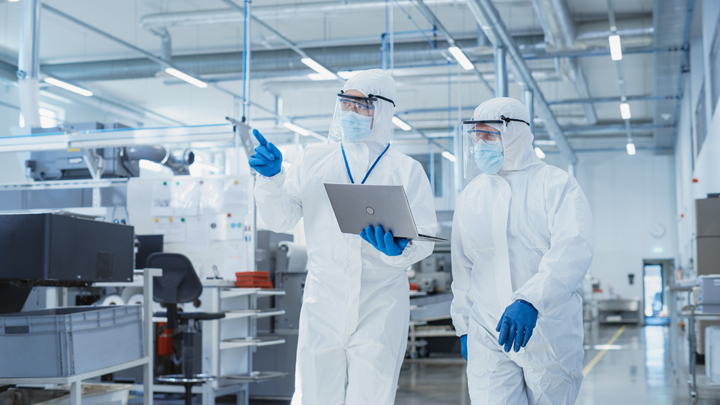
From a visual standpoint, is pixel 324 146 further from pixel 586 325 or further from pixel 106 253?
pixel 586 325

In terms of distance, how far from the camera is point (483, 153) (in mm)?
2143

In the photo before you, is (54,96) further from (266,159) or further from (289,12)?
(266,159)

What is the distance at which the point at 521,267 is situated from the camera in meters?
2.00

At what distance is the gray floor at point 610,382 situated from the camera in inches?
198

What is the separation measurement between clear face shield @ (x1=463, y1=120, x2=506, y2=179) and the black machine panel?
4.60 feet

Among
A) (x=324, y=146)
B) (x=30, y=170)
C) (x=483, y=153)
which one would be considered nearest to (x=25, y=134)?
(x=30, y=170)

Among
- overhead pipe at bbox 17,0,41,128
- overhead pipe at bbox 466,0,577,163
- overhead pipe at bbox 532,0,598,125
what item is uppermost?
overhead pipe at bbox 532,0,598,125

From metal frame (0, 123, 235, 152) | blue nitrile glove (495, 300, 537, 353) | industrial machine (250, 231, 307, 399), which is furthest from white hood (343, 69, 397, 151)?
industrial machine (250, 231, 307, 399)

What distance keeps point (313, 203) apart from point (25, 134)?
3.34m

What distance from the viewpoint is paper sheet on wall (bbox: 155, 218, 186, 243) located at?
207 inches

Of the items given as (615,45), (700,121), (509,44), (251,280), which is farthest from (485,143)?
(700,121)

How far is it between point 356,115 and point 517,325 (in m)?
0.82

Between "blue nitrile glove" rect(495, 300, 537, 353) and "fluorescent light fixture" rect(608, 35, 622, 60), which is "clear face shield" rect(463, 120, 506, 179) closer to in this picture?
"blue nitrile glove" rect(495, 300, 537, 353)

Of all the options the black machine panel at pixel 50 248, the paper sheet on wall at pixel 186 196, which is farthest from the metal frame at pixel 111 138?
the black machine panel at pixel 50 248
